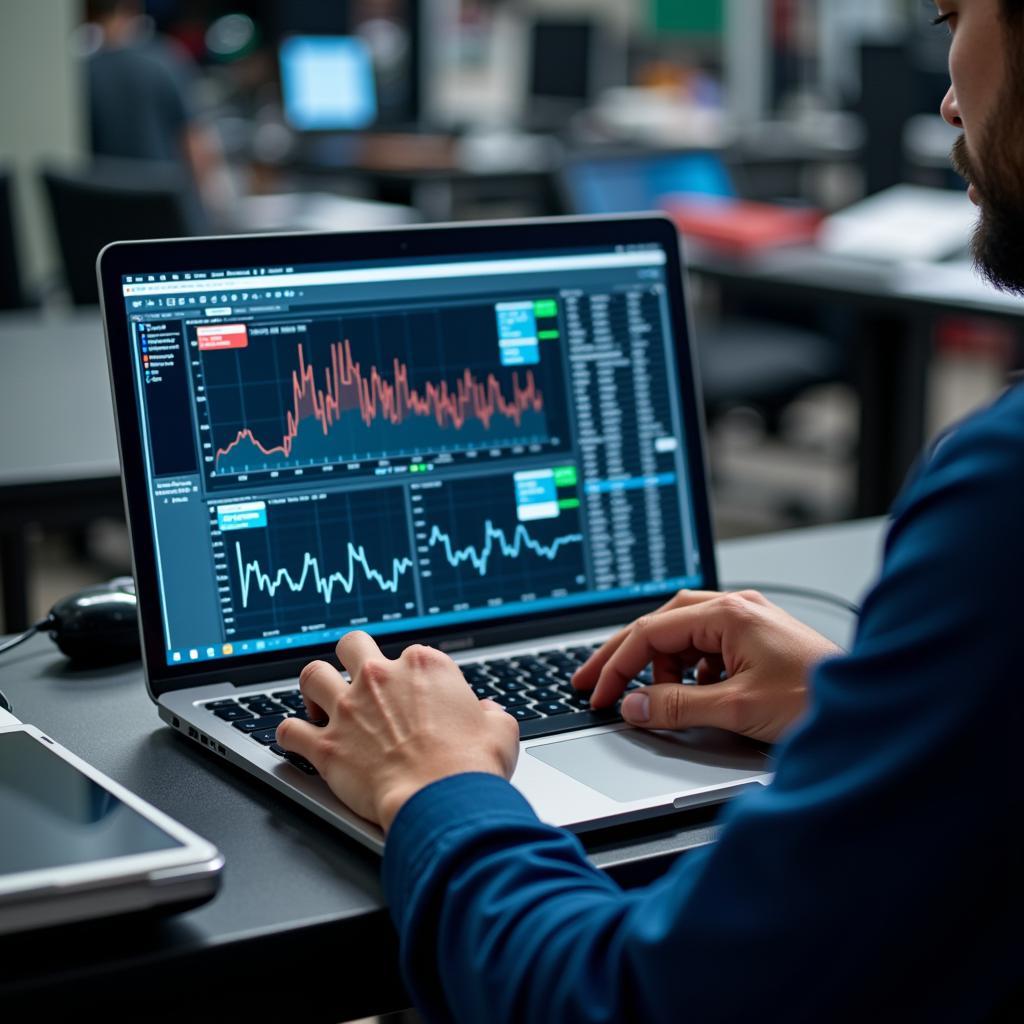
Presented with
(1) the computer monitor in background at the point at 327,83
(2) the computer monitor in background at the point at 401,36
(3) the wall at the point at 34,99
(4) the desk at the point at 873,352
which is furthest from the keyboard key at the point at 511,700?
(2) the computer monitor in background at the point at 401,36

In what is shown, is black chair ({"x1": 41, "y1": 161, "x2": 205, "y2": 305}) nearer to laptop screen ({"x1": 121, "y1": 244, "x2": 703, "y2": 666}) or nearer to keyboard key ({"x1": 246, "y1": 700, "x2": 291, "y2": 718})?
laptop screen ({"x1": 121, "y1": 244, "x2": 703, "y2": 666})

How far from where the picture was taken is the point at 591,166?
3320 millimetres

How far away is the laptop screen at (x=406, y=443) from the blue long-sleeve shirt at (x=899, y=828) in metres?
0.44

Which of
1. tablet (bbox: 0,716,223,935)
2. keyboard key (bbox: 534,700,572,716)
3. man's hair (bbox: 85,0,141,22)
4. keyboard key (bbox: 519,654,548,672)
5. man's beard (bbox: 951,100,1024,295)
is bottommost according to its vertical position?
keyboard key (bbox: 534,700,572,716)

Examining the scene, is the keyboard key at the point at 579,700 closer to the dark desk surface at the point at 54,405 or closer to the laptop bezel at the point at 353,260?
the laptop bezel at the point at 353,260

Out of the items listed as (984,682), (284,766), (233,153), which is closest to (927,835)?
(984,682)

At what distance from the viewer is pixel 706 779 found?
84 cm

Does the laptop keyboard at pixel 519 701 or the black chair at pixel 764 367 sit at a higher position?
the laptop keyboard at pixel 519 701

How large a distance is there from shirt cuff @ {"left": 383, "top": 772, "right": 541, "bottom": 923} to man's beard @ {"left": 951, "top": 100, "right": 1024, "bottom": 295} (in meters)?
0.34

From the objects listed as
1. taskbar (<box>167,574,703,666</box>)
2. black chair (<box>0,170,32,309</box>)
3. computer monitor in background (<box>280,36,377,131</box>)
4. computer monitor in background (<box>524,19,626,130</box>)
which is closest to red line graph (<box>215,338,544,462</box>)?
taskbar (<box>167,574,703,666</box>)

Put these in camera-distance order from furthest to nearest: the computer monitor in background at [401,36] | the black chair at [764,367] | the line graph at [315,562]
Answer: the computer monitor in background at [401,36]
the black chair at [764,367]
the line graph at [315,562]

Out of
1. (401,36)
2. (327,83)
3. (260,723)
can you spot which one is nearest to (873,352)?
(260,723)

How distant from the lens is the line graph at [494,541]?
1024 mm

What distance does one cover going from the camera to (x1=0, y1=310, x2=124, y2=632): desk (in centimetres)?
154
